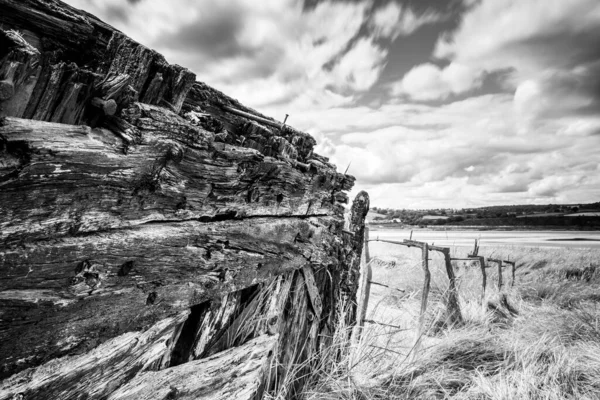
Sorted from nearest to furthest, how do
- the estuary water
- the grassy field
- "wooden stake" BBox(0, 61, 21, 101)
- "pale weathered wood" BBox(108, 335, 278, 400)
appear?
"wooden stake" BBox(0, 61, 21, 101) → "pale weathered wood" BBox(108, 335, 278, 400) → the grassy field → the estuary water

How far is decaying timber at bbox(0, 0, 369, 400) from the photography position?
109 centimetres

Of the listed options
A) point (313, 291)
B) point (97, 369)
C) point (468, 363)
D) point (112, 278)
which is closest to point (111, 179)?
point (112, 278)

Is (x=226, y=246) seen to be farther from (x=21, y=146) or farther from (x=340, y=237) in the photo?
(x=340, y=237)

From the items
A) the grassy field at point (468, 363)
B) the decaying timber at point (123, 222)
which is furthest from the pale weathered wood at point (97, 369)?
the grassy field at point (468, 363)

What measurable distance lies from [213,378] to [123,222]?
103 centimetres

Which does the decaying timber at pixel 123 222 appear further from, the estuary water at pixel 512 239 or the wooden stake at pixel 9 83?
the estuary water at pixel 512 239

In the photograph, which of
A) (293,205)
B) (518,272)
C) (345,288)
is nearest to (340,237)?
(345,288)

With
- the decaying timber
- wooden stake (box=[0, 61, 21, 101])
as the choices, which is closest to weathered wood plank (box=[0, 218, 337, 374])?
the decaying timber

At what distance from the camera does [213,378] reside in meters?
1.82

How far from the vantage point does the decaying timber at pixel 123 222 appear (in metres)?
1.09

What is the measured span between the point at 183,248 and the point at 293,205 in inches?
40.2

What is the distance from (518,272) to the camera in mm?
12664

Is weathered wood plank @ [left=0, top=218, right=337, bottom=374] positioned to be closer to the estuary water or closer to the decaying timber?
the decaying timber

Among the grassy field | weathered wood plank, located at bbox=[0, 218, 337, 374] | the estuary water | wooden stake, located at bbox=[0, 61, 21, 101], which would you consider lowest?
the grassy field
